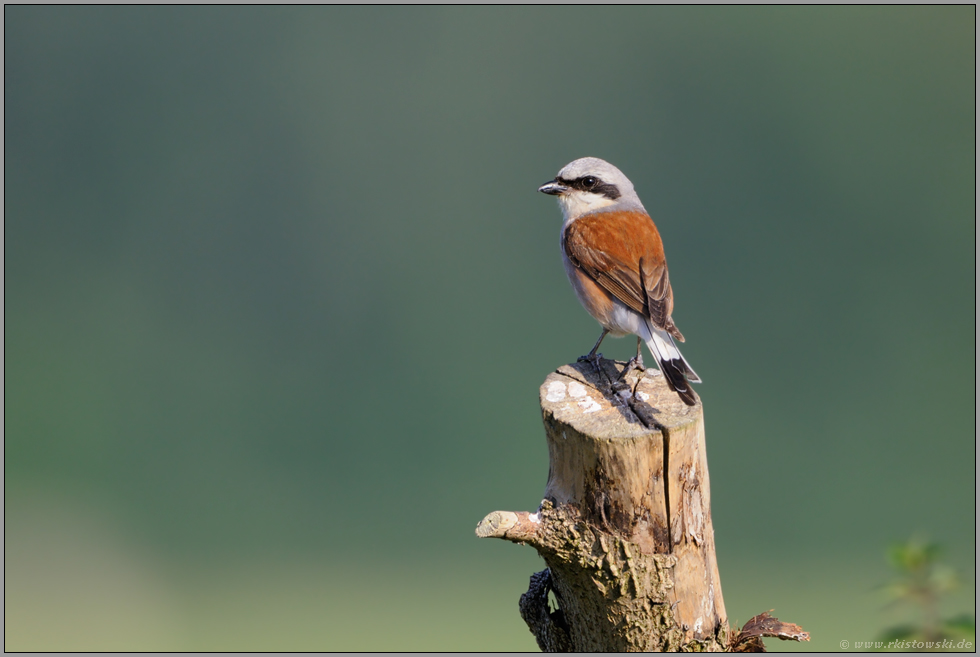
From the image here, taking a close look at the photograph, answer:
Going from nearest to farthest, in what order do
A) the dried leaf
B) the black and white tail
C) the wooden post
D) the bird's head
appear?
the wooden post
the dried leaf
the black and white tail
the bird's head

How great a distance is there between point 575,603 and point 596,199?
6.82ft

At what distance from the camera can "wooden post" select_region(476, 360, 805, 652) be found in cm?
231

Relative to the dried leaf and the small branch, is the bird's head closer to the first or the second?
the small branch

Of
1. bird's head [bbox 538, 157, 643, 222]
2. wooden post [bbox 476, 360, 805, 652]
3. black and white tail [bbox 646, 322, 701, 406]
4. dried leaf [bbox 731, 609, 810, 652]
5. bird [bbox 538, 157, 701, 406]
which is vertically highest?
bird's head [bbox 538, 157, 643, 222]

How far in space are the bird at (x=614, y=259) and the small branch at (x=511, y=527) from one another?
2.92 feet

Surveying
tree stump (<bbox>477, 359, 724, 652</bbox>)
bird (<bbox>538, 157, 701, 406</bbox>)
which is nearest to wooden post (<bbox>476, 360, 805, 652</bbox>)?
tree stump (<bbox>477, 359, 724, 652</bbox>)

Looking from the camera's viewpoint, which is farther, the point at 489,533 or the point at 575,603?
the point at 575,603

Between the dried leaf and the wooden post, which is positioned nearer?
the wooden post

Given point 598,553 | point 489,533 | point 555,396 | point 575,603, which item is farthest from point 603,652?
point 555,396

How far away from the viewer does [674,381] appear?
2701mm

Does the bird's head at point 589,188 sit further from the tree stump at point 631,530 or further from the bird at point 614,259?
the tree stump at point 631,530

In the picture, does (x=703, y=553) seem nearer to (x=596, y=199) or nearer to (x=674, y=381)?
(x=674, y=381)

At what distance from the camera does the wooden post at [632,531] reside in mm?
2311

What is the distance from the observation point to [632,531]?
7.61 ft
